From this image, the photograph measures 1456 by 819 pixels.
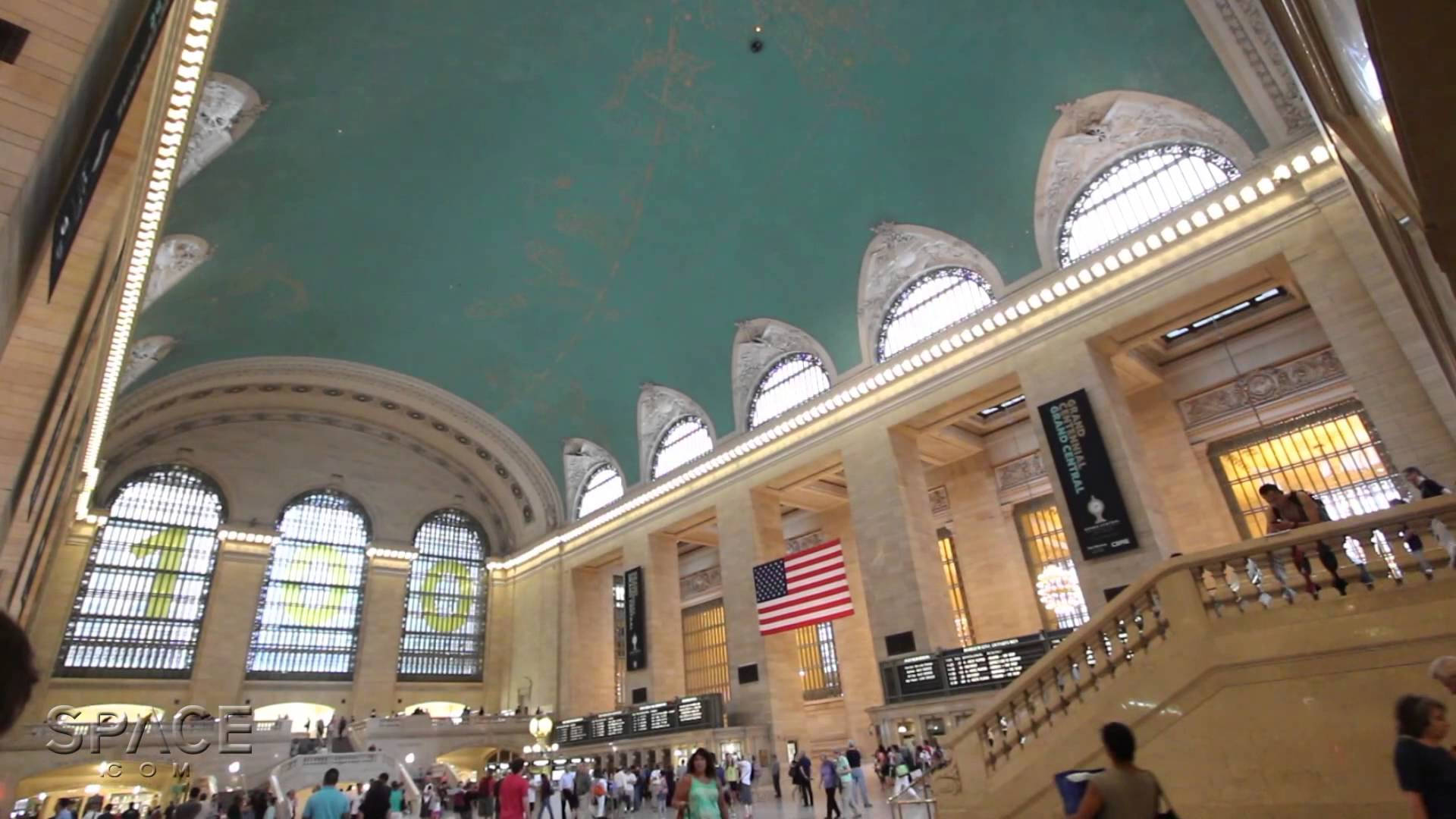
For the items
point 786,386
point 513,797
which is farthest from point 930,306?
point 513,797

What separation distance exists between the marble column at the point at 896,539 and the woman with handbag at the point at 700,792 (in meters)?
9.84

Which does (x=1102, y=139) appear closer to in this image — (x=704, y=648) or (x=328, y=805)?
(x=328, y=805)

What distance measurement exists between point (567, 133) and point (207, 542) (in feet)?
56.0

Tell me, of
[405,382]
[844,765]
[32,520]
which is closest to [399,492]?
[405,382]

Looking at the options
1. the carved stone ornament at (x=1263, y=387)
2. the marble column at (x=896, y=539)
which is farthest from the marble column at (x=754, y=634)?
the carved stone ornament at (x=1263, y=387)

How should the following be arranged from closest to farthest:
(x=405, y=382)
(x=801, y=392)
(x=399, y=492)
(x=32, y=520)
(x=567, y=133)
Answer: (x=32, y=520) → (x=567, y=133) → (x=801, y=392) → (x=405, y=382) → (x=399, y=492)

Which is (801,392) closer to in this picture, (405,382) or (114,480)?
(405,382)

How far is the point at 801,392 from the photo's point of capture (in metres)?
17.8

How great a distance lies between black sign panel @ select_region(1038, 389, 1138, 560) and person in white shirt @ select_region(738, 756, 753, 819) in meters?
6.41

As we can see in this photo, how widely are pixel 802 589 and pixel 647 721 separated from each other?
5.70m

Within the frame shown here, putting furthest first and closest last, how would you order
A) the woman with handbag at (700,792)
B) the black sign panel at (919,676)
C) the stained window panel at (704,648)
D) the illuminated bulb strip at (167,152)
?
the stained window panel at (704,648)
the black sign panel at (919,676)
the illuminated bulb strip at (167,152)
the woman with handbag at (700,792)

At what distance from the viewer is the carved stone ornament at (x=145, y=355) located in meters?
16.4

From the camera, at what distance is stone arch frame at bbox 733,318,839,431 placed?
17562mm

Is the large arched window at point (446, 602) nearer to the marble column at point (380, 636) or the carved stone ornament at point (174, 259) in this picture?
the marble column at point (380, 636)
